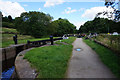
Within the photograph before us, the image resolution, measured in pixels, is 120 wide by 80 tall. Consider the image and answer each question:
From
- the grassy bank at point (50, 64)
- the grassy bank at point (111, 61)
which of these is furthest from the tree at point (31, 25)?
the grassy bank at point (111, 61)

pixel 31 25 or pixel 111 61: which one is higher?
pixel 31 25

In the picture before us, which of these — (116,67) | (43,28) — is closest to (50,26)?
(43,28)

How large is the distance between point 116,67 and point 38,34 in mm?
24658

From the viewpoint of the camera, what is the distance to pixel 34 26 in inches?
999

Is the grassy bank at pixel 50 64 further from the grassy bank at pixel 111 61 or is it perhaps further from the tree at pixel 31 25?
the tree at pixel 31 25

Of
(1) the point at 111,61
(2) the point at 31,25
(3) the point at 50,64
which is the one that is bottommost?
(3) the point at 50,64

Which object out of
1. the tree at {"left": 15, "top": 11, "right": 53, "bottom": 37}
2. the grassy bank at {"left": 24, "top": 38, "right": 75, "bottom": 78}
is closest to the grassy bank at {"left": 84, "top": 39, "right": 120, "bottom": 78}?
the grassy bank at {"left": 24, "top": 38, "right": 75, "bottom": 78}

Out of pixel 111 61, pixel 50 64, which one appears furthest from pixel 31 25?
pixel 111 61

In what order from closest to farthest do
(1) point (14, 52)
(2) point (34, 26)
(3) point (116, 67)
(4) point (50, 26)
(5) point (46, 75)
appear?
(5) point (46, 75) < (3) point (116, 67) < (1) point (14, 52) < (2) point (34, 26) < (4) point (50, 26)

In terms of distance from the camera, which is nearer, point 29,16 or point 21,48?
point 21,48

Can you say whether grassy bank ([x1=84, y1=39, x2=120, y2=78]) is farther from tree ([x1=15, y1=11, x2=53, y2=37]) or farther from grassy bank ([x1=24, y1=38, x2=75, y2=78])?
tree ([x1=15, y1=11, x2=53, y2=37])

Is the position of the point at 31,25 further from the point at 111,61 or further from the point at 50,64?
the point at 111,61

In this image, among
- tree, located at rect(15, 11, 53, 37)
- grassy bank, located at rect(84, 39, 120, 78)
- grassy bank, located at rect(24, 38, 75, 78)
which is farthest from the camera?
tree, located at rect(15, 11, 53, 37)

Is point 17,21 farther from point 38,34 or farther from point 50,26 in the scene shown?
point 50,26
